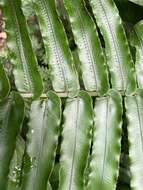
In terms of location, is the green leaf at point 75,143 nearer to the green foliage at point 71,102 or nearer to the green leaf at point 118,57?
the green foliage at point 71,102

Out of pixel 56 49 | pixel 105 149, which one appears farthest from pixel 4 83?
pixel 105 149

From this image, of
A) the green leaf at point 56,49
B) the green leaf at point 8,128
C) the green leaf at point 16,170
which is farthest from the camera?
the green leaf at point 16,170

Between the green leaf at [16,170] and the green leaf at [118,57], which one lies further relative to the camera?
the green leaf at [16,170]

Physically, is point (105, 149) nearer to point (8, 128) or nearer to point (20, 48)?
point (8, 128)

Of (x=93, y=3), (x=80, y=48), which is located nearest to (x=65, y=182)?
(x=80, y=48)

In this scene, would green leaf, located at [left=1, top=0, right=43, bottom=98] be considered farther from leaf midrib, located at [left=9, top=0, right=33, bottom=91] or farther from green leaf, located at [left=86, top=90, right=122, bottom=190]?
green leaf, located at [left=86, top=90, right=122, bottom=190]

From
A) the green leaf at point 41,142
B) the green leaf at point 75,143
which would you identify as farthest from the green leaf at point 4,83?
the green leaf at point 75,143

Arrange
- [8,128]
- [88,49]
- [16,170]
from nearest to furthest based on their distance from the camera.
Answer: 1. [8,128]
2. [88,49]
3. [16,170]
